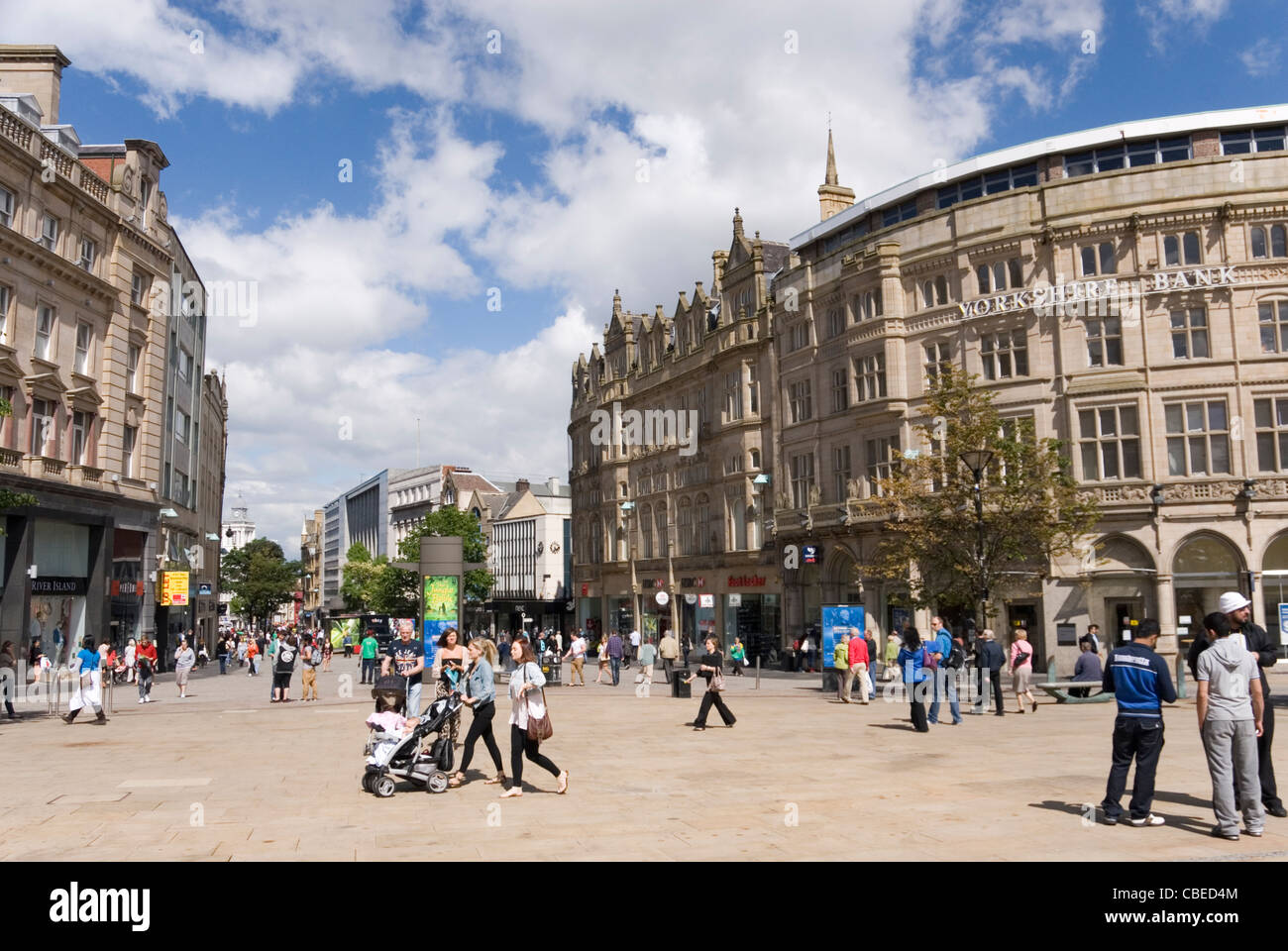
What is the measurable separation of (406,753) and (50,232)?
29.2 meters

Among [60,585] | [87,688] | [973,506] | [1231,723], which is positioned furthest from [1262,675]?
[60,585]

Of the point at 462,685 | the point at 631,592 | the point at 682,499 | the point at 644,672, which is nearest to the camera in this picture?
the point at 462,685

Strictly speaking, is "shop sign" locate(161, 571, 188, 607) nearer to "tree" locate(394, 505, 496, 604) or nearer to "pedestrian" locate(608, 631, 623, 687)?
→ "pedestrian" locate(608, 631, 623, 687)

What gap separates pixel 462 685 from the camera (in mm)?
13352

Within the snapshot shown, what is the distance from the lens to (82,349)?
118ft

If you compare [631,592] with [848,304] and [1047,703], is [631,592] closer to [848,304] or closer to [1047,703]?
[848,304]

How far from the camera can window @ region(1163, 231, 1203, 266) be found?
34.6 m

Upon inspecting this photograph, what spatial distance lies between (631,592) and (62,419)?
112 feet

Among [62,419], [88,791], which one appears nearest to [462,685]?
[88,791]

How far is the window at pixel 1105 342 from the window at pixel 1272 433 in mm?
4395

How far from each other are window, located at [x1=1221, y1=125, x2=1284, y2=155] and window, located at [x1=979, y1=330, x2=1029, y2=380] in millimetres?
9717

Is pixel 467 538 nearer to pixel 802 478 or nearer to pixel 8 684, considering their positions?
pixel 802 478

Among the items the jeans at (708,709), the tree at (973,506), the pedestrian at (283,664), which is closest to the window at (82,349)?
the pedestrian at (283,664)

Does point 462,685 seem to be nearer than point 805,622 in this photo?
Yes
